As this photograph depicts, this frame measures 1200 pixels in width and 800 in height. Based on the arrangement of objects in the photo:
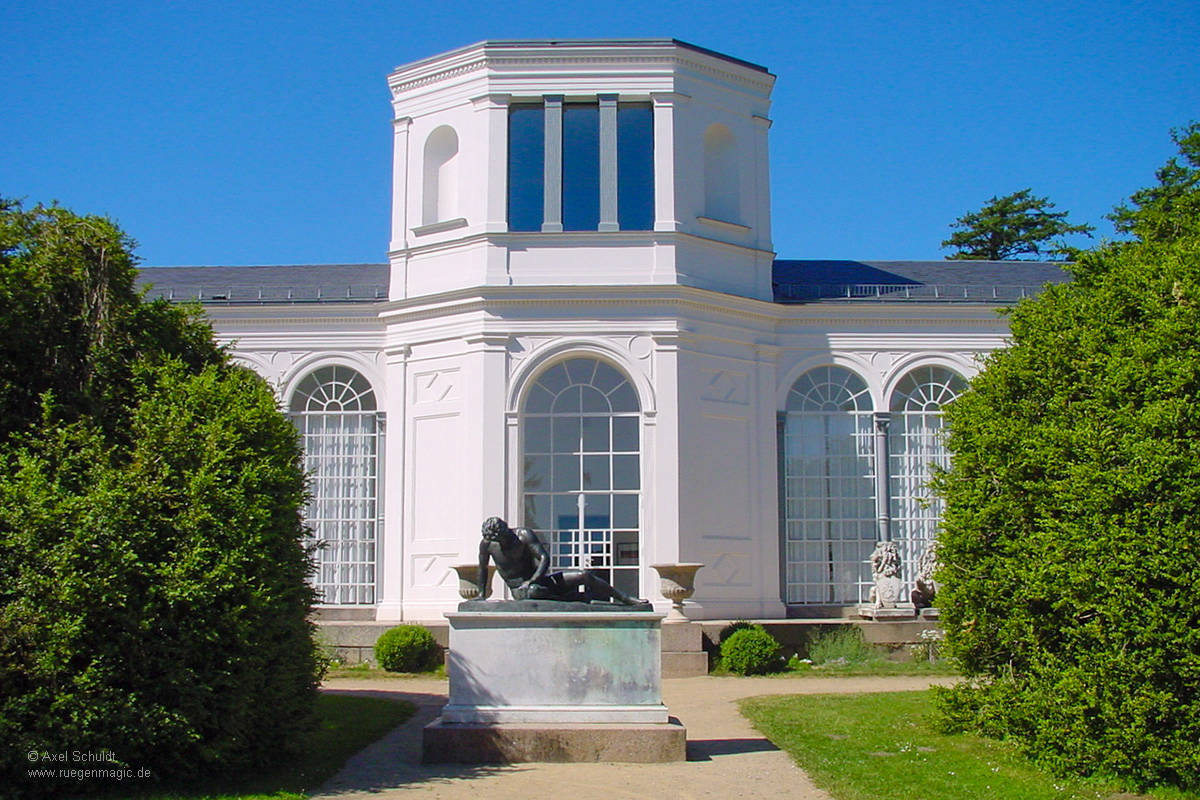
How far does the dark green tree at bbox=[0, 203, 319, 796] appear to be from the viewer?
9.15 m

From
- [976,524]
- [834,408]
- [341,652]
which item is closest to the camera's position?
[976,524]

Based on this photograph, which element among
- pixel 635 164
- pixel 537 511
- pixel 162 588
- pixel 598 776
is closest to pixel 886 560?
pixel 537 511

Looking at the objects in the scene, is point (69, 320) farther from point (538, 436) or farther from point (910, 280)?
point (910, 280)

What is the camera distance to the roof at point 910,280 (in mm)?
24250

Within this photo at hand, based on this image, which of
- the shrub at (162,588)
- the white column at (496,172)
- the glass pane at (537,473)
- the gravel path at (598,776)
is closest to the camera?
the shrub at (162,588)

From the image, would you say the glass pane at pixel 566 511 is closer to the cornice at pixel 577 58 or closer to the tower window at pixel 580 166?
the tower window at pixel 580 166

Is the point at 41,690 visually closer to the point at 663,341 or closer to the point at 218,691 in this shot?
the point at 218,691

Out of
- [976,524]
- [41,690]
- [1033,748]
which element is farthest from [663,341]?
[41,690]

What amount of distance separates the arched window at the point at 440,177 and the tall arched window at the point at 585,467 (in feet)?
13.2

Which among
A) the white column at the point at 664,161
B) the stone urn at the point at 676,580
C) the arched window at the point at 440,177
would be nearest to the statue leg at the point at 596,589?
the stone urn at the point at 676,580

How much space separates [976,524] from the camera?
11.5m

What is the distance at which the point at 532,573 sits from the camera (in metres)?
11.9

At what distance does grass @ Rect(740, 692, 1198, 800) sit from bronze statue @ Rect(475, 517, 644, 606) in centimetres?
246

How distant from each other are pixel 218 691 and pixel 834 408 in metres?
15.9
